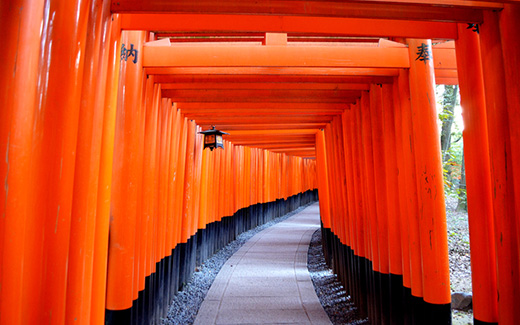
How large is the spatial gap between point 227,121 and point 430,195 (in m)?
4.92

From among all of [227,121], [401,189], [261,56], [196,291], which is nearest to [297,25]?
[261,56]

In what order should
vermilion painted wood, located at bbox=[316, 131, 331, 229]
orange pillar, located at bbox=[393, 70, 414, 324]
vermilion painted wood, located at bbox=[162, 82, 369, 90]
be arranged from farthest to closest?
vermilion painted wood, located at bbox=[316, 131, 331, 229] → vermilion painted wood, located at bbox=[162, 82, 369, 90] → orange pillar, located at bbox=[393, 70, 414, 324]

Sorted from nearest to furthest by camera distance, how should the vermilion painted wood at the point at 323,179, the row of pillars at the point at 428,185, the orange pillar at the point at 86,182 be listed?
1. the orange pillar at the point at 86,182
2. the row of pillars at the point at 428,185
3. the vermilion painted wood at the point at 323,179

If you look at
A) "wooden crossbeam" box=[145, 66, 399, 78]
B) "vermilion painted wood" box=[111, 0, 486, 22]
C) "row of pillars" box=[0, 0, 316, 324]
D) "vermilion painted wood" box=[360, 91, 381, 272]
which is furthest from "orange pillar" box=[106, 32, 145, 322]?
"vermilion painted wood" box=[360, 91, 381, 272]

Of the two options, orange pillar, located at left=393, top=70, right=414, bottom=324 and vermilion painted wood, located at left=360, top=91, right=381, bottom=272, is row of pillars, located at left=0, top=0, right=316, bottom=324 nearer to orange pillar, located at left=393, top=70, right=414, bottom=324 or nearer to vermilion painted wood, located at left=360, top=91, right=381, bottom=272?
orange pillar, located at left=393, top=70, right=414, bottom=324

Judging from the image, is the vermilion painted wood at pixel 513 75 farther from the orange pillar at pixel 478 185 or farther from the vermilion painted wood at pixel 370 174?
the vermilion painted wood at pixel 370 174

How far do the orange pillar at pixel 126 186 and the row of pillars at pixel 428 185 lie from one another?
297 cm

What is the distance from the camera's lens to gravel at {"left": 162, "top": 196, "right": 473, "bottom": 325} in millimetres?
5441

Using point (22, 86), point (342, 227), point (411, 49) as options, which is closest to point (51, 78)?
point (22, 86)

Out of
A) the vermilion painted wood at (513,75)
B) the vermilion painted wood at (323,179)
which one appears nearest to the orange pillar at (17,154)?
the vermilion painted wood at (513,75)

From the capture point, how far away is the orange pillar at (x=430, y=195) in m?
3.12

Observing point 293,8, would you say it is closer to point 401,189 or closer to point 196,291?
point 401,189

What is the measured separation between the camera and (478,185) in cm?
249

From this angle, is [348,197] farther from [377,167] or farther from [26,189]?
[26,189]
